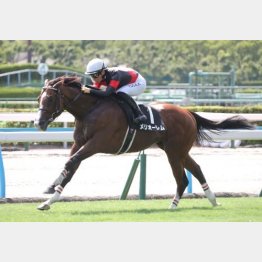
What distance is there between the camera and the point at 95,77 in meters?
11.2

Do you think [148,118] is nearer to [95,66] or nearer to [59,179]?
[95,66]

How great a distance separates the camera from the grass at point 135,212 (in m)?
9.70

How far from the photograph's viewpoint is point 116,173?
15.8 meters

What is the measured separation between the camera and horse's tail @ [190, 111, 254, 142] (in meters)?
12.2

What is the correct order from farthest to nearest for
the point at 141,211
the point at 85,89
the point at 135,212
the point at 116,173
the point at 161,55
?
the point at 161,55 → the point at 116,173 → the point at 85,89 → the point at 141,211 → the point at 135,212

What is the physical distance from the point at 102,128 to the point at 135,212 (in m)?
1.22

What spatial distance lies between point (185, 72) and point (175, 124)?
51.4 metres

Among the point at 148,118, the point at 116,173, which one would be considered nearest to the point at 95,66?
the point at 148,118

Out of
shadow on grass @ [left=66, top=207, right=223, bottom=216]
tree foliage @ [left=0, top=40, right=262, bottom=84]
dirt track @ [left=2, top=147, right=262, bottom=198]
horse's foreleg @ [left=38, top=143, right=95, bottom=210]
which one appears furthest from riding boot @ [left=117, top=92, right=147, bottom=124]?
tree foliage @ [left=0, top=40, right=262, bottom=84]

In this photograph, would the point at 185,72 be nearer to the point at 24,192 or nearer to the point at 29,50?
the point at 29,50

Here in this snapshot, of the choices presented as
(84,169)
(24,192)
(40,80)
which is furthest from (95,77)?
(40,80)

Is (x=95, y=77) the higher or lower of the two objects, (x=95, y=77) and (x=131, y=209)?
the higher

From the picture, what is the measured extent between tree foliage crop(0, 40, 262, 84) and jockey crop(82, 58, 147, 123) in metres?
45.4

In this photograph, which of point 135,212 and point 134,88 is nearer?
point 135,212
